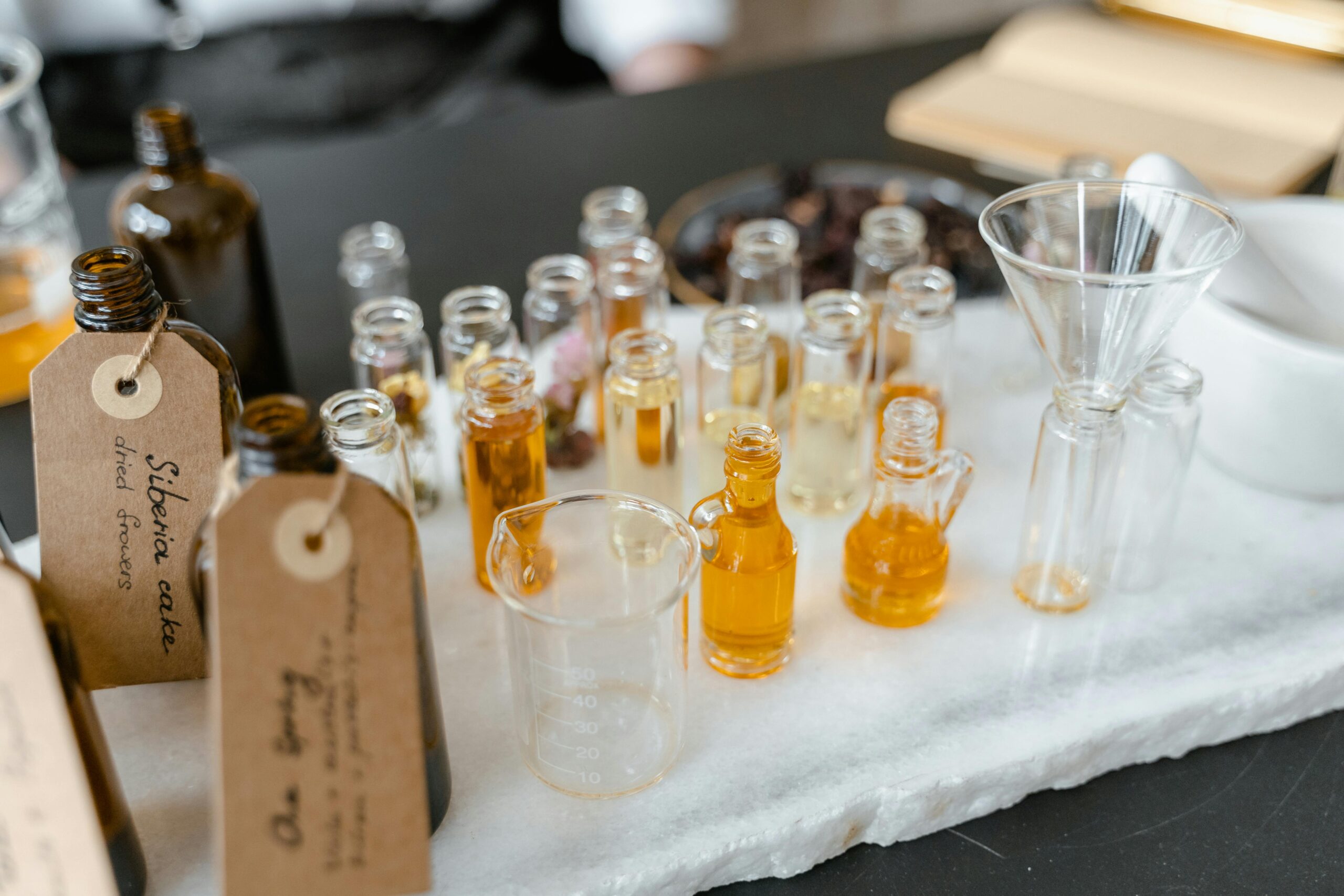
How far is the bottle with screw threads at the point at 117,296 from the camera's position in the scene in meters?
0.65

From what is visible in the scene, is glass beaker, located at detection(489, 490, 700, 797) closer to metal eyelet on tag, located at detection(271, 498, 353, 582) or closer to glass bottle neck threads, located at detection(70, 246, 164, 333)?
metal eyelet on tag, located at detection(271, 498, 353, 582)

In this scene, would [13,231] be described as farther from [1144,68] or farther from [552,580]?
[1144,68]

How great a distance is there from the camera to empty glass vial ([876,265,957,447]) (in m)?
0.95

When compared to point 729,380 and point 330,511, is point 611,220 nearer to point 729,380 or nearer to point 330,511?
point 729,380

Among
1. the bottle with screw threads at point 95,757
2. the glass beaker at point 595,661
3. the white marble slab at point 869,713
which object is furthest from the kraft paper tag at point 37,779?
the glass beaker at point 595,661

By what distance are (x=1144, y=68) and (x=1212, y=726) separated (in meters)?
1.23

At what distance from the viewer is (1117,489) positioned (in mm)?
884

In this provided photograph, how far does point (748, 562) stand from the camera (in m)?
0.75

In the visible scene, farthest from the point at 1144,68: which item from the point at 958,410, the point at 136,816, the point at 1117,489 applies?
the point at 136,816

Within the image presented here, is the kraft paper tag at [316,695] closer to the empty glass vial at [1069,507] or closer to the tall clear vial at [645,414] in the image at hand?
the tall clear vial at [645,414]

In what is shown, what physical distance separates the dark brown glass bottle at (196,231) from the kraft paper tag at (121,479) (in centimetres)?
26

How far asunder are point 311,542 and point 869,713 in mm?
403

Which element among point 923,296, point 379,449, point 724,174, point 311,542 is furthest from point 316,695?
point 724,174

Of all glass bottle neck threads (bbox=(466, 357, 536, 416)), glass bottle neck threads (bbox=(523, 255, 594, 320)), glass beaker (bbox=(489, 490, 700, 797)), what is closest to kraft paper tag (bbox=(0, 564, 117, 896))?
glass beaker (bbox=(489, 490, 700, 797))
